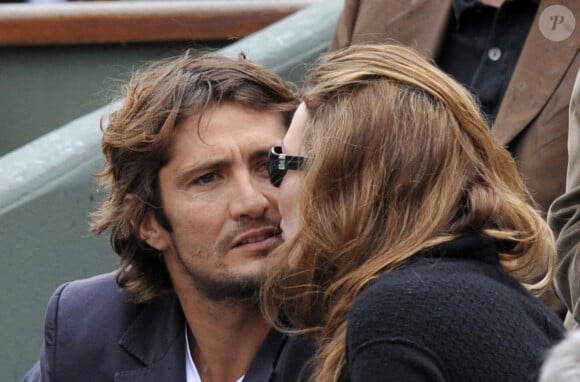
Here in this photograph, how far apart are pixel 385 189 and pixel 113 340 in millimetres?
1082

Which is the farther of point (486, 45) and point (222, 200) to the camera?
point (486, 45)

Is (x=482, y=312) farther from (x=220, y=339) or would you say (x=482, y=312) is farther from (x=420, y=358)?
(x=220, y=339)

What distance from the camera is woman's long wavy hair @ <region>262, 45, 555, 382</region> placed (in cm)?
190

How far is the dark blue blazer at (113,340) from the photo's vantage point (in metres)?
2.70

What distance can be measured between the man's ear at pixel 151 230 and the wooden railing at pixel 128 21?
2.04m

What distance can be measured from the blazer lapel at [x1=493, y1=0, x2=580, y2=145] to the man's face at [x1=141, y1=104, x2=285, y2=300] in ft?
2.02

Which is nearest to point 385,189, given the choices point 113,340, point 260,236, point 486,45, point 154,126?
point 260,236

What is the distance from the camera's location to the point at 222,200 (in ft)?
8.75

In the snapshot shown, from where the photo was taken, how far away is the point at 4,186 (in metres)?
3.78

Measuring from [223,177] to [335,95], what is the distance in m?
0.72

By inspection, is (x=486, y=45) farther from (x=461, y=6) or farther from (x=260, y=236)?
(x=260, y=236)

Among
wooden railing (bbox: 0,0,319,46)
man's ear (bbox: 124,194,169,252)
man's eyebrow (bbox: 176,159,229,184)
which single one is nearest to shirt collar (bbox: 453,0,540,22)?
man's eyebrow (bbox: 176,159,229,184)

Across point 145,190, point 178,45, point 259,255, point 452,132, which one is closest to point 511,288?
point 452,132

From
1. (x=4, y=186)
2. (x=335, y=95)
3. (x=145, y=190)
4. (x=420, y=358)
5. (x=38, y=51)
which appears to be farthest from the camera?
(x=38, y=51)
